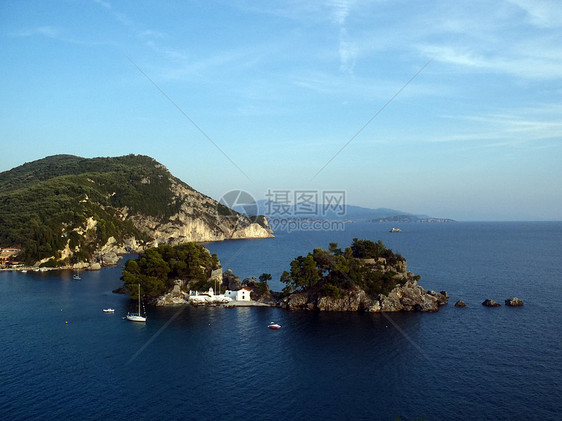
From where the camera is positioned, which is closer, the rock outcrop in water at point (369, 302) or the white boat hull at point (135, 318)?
the white boat hull at point (135, 318)

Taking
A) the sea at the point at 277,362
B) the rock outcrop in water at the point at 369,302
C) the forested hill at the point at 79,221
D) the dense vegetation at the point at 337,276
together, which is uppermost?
the forested hill at the point at 79,221

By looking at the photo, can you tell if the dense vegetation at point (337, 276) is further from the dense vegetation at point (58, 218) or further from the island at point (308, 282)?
the dense vegetation at point (58, 218)

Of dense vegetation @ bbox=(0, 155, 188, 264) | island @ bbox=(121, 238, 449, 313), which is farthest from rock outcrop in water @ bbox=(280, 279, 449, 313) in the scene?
dense vegetation @ bbox=(0, 155, 188, 264)

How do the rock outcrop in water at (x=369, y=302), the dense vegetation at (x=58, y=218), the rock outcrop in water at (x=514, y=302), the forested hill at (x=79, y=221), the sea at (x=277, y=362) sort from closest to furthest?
the sea at (x=277, y=362) < the rock outcrop in water at (x=369, y=302) < the rock outcrop in water at (x=514, y=302) < the dense vegetation at (x=58, y=218) < the forested hill at (x=79, y=221)

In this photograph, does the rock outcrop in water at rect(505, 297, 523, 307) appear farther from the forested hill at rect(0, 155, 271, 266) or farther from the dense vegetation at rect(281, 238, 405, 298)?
the forested hill at rect(0, 155, 271, 266)

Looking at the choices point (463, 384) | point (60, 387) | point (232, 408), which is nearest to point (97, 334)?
point (60, 387)

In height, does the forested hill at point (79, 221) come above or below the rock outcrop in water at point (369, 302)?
above

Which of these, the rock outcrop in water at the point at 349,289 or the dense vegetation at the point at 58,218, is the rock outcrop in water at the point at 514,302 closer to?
the rock outcrop in water at the point at 349,289

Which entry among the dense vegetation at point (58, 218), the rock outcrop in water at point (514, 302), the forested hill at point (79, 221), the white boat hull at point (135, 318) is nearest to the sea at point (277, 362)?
the white boat hull at point (135, 318)

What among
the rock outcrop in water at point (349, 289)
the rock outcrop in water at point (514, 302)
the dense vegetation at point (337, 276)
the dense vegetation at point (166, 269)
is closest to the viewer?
the rock outcrop in water at point (349, 289)

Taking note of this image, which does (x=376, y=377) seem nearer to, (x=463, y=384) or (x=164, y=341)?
(x=463, y=384)
